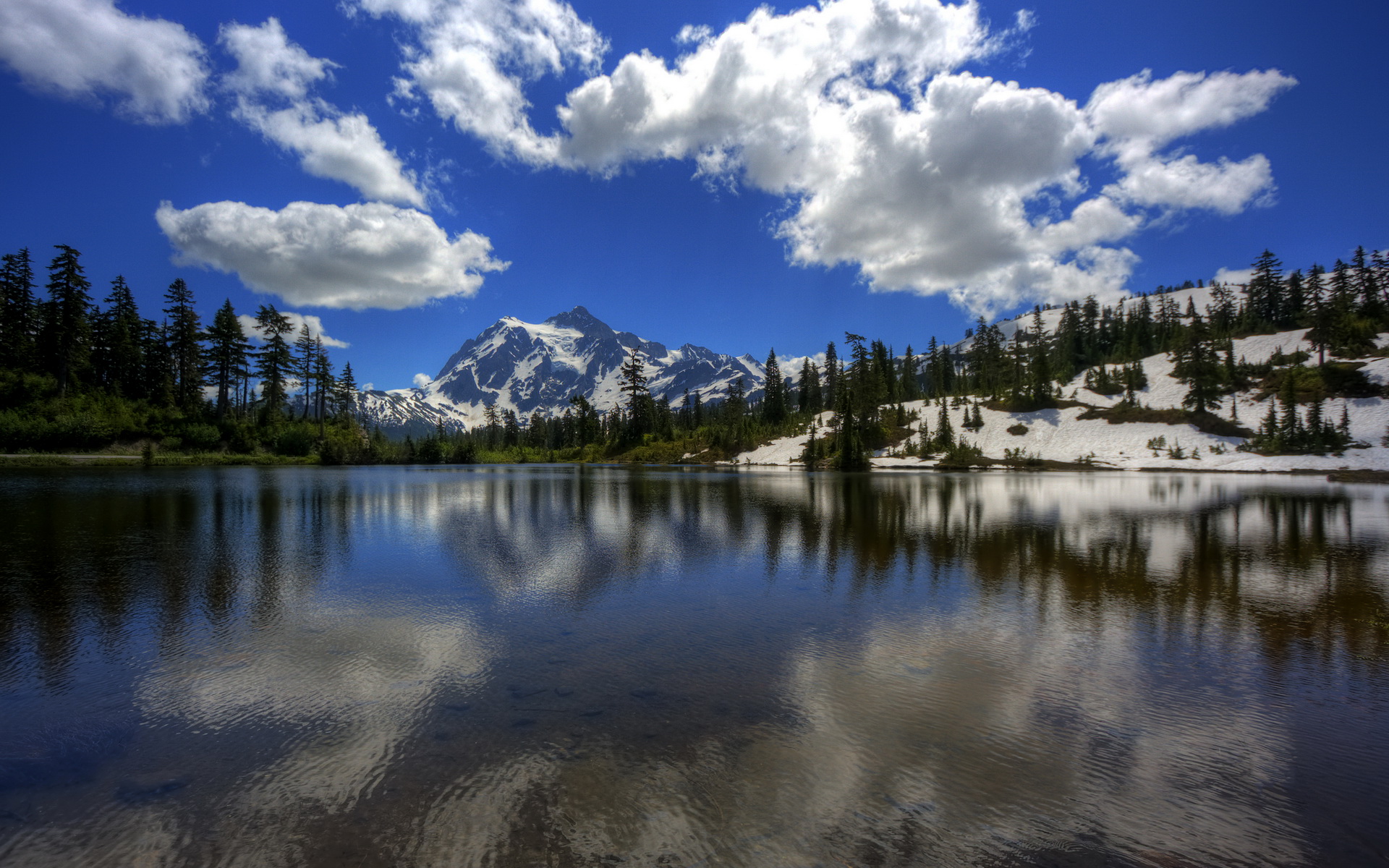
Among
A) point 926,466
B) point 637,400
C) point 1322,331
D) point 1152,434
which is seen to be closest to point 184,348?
point 637,400

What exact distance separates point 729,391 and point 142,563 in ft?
490

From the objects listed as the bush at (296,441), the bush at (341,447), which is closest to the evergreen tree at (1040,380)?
the bush at (341,447)

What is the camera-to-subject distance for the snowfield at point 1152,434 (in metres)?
77.6

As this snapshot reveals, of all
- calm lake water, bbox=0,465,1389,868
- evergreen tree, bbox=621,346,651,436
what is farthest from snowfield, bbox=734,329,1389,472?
calm lake water, bbox=0,465,1389,868

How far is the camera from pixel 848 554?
2059 centimetres

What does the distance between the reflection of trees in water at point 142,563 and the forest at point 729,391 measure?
54848 mm

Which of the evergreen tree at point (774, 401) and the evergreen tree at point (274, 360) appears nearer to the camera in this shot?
the evergreen tree at point (274, 360)

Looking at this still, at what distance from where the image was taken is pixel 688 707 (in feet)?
27.7

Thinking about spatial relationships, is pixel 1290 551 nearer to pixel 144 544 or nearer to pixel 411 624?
pixel 411 624

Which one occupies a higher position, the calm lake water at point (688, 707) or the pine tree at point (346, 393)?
the pine tree at point (346, 393)

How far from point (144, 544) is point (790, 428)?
390ft

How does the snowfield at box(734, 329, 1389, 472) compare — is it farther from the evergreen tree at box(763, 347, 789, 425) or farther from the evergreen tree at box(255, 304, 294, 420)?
the evergreen tree at box(255, 304, 294, 420)

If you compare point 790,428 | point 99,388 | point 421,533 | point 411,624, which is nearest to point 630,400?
point 790,428

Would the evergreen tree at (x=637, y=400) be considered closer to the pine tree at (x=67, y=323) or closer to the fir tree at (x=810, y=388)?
the fir tree at (x=810, y=388)
